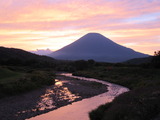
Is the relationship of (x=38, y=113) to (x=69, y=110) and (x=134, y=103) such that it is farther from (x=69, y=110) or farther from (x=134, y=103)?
(x=134, y=103)

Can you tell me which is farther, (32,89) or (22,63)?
(22,63)

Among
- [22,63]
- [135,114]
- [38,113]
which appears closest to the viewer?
[135,114]

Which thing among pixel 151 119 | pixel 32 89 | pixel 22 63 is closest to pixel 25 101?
pixel 32 89

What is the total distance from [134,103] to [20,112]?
942 cm

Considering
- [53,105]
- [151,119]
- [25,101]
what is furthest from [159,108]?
[25,101]

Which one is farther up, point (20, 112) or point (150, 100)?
point (150, 100)

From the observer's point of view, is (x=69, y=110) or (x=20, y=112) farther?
(x=69, y=110)

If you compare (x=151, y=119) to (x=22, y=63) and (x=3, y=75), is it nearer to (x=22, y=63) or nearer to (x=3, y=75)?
(x=3, y=75)

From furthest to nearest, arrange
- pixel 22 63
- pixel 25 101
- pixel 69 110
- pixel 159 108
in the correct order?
pixel 22 63 < pixel 25 101 < pixel 69 110 < pixel 159 108

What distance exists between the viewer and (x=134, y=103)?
13.3 m

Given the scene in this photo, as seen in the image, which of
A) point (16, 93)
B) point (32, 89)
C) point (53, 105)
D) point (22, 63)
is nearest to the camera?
point (53, 105)

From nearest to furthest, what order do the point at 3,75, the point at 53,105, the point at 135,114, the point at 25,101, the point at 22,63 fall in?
the point at 135,114 < the point at 53,105 < the point at 25,101 < the point at 3,75 < the point at 22,63

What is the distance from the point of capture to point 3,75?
34688mm

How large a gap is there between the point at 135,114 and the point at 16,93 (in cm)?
1812
